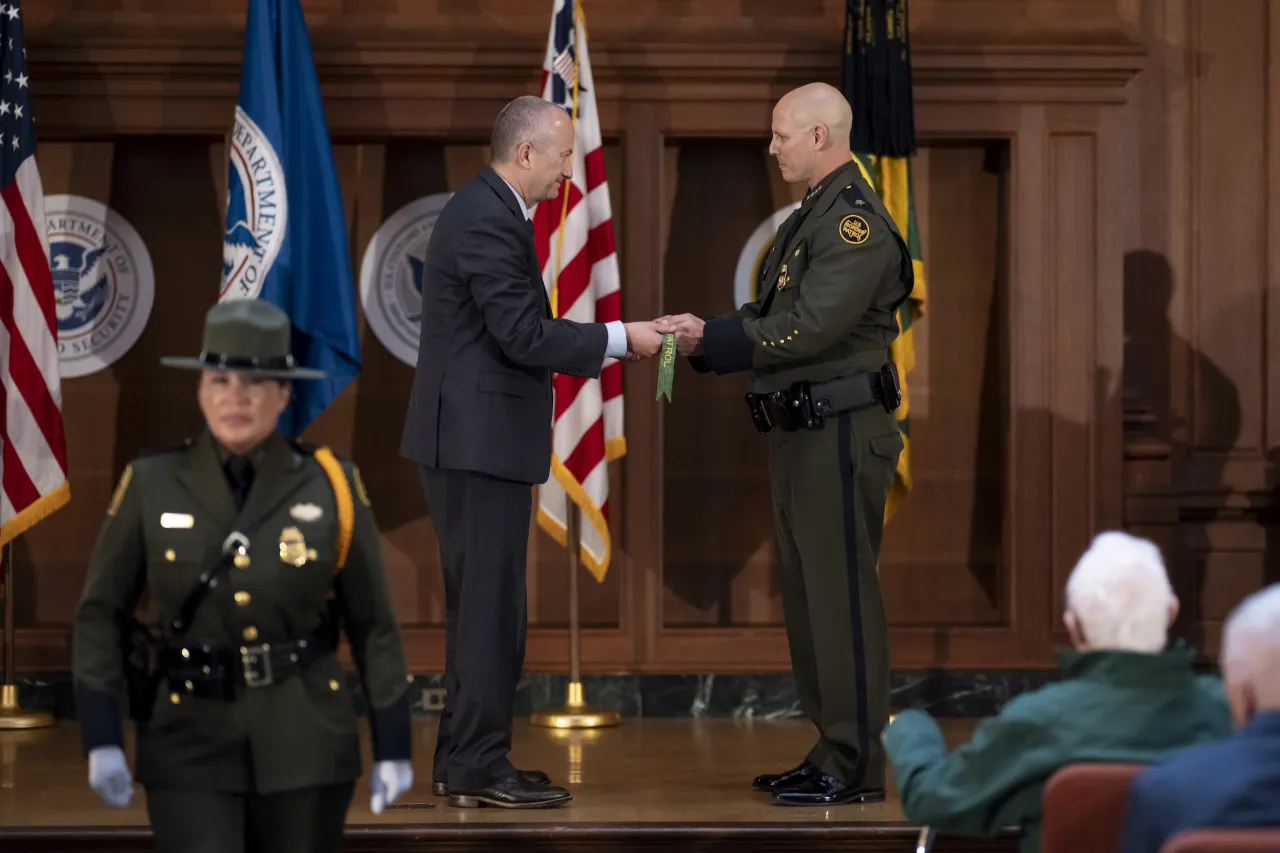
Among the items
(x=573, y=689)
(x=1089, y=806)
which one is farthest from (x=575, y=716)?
(x=1089, y=806)

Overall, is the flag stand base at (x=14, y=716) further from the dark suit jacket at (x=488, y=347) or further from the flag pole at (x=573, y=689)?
the dark suit jacket at (x=488, y=347)

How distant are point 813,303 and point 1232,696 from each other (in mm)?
2155

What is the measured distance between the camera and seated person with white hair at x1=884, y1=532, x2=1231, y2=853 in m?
2.62

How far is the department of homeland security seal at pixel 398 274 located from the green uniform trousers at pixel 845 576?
7.43ft

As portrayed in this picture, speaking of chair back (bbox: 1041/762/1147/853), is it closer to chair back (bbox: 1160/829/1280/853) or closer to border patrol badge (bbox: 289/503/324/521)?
chair back (bbox: 1160/829/1280/853)

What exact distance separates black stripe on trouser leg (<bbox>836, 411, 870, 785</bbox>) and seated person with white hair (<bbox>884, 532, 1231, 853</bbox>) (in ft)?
5.46

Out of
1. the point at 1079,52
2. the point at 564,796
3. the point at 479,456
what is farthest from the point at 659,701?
the point at 1079,52

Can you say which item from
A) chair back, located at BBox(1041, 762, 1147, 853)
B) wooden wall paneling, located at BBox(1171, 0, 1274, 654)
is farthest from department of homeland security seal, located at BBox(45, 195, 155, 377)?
chair back, located at BBox(1041, 762, 1147, 853)

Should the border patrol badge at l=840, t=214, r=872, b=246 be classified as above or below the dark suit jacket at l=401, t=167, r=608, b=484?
above

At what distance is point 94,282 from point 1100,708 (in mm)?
4654

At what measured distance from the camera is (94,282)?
629 centimetres

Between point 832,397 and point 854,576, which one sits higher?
point 832,397

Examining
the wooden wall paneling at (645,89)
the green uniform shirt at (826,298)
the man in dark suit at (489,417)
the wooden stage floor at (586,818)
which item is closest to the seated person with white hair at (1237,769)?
the wooden stage floor at (586,818)

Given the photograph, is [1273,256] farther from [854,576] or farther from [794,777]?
[794,777]
